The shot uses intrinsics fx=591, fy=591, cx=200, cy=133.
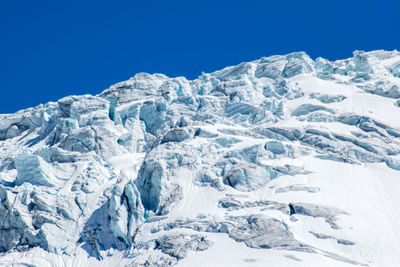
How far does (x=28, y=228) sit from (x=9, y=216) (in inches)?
181

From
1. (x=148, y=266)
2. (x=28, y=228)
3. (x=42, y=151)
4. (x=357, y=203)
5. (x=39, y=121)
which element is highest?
(x=39, y=121)

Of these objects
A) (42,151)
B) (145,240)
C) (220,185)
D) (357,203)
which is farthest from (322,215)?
(42,151)

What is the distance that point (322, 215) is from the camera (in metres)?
91.2

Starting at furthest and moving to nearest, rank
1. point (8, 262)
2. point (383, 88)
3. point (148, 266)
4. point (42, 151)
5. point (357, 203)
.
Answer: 1. point (383, 88)
2. point (42, 151)
3. point (357, 203)
4. point (8, 262)
5. point (148, 266)

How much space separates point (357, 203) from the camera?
314ft

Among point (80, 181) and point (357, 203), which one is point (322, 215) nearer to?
point (357, 203)

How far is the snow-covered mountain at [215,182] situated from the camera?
3378 inches

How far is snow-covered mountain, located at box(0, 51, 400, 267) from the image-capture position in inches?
3378

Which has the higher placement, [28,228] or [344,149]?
[344,149]

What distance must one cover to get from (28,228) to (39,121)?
3141 inches

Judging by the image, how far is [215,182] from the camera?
10125 cm

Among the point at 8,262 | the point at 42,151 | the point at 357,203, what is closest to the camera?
the point at 8,262

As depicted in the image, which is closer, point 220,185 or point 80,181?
point 220,185

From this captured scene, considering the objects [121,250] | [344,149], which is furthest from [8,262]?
[344,149]
